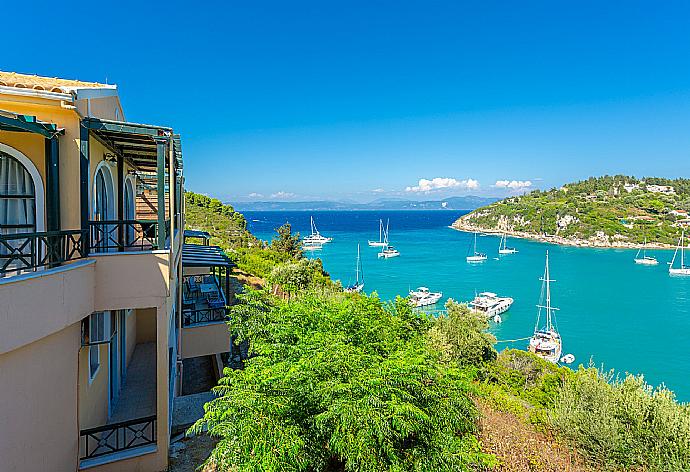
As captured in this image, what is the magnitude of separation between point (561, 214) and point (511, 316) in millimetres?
81369

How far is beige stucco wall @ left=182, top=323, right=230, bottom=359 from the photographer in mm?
10617

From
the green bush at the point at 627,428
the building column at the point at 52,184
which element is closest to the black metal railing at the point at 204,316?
the building column at the point at 52,184

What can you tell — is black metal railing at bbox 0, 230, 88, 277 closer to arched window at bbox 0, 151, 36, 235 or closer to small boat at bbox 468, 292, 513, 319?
arched window at bbox 0, 151, 36, 235

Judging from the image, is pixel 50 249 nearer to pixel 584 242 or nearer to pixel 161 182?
pixel 161 182

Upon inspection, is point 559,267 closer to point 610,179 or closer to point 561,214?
point 561,214

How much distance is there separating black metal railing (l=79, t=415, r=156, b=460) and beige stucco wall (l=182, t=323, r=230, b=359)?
3.19 meters

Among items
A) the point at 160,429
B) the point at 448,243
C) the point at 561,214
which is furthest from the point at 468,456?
the point at 561,214

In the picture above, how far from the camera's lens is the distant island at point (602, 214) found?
9744 centimetres

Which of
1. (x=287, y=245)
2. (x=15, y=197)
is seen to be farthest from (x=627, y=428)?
(x=287, y=245)

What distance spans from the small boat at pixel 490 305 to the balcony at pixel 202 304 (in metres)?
34.2

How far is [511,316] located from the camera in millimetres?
45156

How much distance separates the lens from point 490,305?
4438cm

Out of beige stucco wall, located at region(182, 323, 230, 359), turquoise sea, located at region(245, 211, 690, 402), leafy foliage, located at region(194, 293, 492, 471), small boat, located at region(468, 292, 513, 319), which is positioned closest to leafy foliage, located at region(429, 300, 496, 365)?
beige stucco wall, located at region(182, 323, 230, 359)

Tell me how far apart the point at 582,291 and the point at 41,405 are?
6651cm
